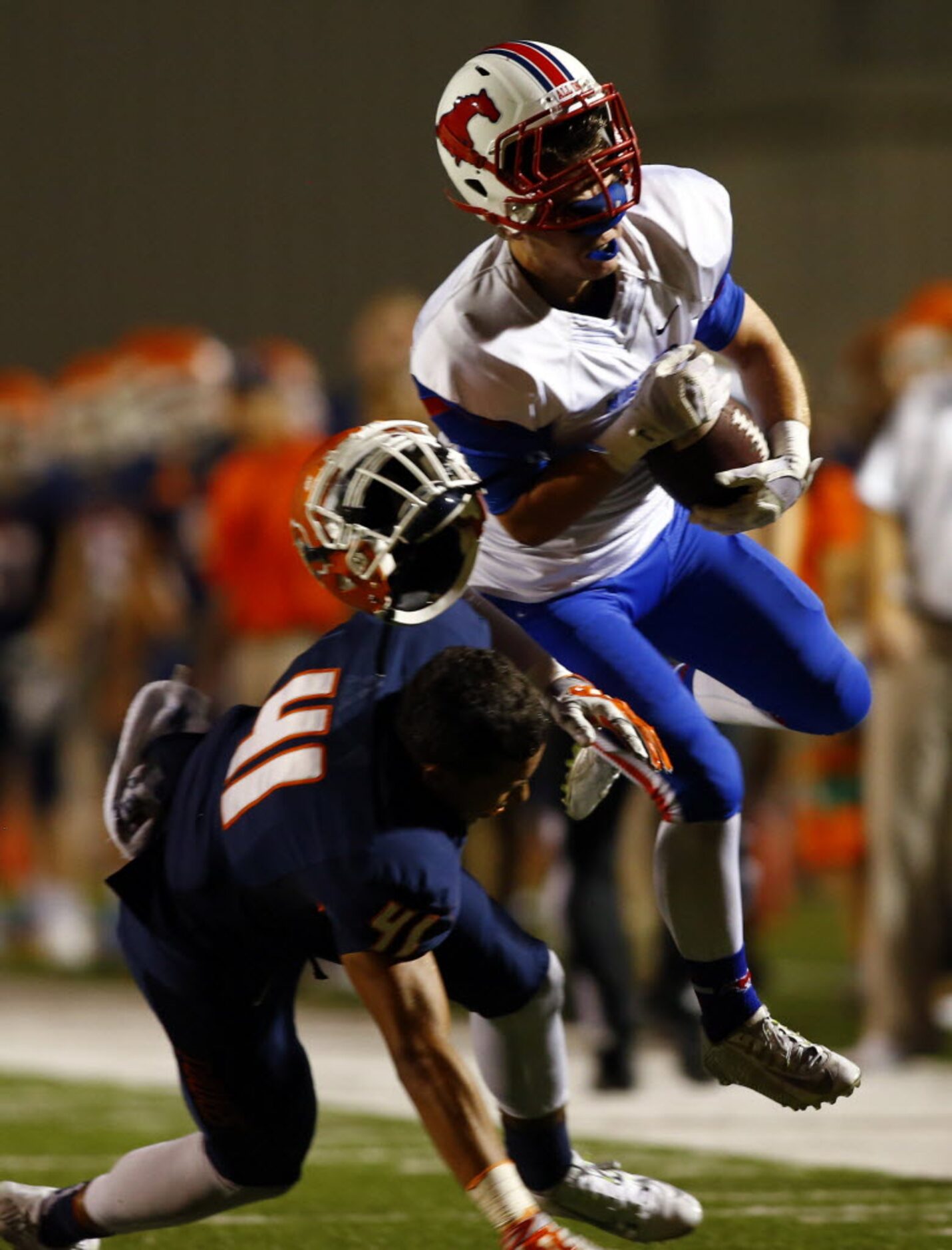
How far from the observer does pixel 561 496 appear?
11.8 feet

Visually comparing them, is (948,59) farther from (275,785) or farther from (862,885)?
(275,785)

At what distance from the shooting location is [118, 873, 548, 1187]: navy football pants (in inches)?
137

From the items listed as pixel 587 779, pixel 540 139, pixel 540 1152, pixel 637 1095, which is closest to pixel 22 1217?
pixel 540 1152

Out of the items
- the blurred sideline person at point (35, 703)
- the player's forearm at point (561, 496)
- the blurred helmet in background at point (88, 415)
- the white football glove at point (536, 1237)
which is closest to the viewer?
the white football glove at point (536, 1237)

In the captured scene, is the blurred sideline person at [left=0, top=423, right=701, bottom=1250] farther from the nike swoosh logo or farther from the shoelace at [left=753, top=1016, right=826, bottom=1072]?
the nike swoosh logo

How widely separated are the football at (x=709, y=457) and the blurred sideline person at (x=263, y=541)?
372 centimetres

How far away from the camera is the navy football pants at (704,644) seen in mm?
3676

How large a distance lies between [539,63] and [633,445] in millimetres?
624

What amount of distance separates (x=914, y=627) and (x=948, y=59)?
9.50 metres

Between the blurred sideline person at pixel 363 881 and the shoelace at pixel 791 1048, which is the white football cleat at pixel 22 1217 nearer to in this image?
the blurred sideline person at pixel 363 881

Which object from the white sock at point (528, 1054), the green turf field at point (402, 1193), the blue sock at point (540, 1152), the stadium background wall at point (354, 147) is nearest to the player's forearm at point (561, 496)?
the white sock at point (528, 1054)

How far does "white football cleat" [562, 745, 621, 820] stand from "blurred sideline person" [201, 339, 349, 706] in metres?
3.71

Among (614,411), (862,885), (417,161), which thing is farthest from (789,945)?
(417,161)

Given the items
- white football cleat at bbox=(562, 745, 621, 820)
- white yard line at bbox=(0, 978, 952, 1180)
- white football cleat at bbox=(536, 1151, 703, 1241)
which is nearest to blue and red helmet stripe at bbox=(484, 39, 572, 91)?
white football cleat at bbox=(562, 745, 621, 820)
